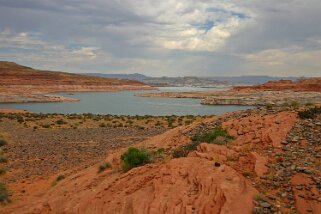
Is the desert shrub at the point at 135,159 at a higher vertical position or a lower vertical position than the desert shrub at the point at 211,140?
Answer: lower

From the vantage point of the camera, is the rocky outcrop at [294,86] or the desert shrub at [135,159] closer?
the desert shrub at [135,159]

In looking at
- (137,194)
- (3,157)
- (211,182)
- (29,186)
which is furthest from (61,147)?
(211,182)

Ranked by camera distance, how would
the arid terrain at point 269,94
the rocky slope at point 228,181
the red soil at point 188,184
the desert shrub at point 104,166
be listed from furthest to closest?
the arid terrain at point 269,94 < the desert shrub at point 104,166 < the red soil at point 188,184 < the rocky slope at point 228,181

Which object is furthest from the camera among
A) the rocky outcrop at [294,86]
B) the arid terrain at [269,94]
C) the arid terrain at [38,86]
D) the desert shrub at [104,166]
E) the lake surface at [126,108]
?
the rocky outcrop at [294,86]

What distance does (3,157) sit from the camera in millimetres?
19094

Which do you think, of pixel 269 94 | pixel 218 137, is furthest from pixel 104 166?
pixel 269 94

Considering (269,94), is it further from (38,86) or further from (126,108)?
(38,86)

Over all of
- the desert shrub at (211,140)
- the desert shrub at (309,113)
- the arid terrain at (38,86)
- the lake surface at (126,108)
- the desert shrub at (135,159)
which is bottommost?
the lake surface at (126,108)

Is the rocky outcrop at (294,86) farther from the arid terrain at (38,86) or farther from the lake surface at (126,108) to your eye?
the arid terrain at (38,86)

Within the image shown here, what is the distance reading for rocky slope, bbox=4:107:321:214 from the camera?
24.6 ft

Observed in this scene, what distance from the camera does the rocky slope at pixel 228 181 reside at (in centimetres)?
750

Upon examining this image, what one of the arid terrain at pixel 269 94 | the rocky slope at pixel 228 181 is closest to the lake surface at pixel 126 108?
the arid terrain at pixel 269 94

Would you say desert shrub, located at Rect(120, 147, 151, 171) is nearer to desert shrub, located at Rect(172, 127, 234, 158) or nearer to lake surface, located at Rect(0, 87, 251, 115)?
desert shrub, located at Rect(172, 127, 234, 158)

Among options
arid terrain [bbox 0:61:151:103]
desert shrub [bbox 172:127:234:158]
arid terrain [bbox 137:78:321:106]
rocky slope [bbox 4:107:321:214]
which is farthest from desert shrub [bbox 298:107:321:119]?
arid terrain [bbox 0:61:151:103]
